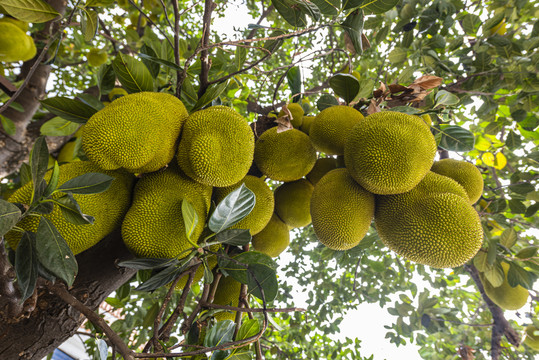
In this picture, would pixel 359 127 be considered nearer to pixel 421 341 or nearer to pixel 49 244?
pixel 49 244

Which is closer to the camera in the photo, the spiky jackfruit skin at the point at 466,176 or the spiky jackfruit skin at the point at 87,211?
the spiky jackfruit skin at the point at 87,211

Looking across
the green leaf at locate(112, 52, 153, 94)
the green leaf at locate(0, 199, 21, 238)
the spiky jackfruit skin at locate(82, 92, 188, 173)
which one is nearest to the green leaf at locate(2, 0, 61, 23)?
the green leaf at locate(112, 52, 153, 94)

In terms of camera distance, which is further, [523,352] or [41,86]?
[523,352]

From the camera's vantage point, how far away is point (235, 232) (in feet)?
2.36

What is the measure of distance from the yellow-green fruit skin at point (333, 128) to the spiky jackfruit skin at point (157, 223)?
0.52 metres

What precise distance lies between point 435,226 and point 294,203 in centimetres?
50

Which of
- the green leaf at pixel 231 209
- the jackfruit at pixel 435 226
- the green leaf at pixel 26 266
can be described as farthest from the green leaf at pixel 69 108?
the jackfruit at pixel 435 226

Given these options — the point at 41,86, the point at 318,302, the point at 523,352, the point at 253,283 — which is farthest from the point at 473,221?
the point at 41,86

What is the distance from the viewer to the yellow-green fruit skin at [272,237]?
3.91ft

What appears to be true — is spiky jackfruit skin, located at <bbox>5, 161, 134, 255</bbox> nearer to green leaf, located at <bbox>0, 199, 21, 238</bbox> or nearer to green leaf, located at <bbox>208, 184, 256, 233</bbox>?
green leaf, located at <bbox>0, 199, 21, 238</bbox>

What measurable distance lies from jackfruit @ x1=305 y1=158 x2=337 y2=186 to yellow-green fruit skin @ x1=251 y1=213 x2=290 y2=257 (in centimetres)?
23

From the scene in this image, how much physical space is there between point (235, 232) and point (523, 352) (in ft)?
8.64

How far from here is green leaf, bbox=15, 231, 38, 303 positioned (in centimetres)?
54

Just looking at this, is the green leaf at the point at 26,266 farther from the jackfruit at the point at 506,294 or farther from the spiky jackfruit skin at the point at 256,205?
the jackfruit at the point at 506,294
